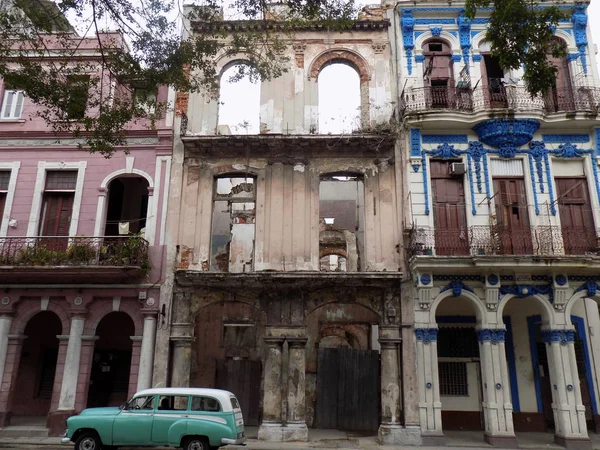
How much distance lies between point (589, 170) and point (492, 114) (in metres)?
3.43

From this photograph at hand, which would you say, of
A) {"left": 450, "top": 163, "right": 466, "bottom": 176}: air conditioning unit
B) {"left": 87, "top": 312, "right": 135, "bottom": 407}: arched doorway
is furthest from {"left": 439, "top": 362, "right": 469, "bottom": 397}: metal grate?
{"left": 87, "top": 312, "right": 135, "bottom": 407}: arched doorway

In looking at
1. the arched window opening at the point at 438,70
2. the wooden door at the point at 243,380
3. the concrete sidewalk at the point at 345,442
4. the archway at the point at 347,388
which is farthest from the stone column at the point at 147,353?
the arched window opening at the point at 438,70

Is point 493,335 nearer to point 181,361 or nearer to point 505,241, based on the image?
point 505,241

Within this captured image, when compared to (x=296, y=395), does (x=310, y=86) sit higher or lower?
higher

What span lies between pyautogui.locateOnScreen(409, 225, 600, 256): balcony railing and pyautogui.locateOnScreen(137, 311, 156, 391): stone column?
25.7 feet

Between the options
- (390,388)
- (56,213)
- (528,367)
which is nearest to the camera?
(390,388)

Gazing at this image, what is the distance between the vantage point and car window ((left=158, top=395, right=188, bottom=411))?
411 inches

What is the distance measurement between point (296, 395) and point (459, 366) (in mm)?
5370

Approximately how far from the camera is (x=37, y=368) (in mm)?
16422

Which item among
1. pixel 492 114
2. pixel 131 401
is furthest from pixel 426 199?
pixel 131 401

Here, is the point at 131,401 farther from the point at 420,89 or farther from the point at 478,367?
the point at 420,89

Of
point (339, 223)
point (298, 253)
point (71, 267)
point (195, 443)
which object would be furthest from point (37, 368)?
point (339, 223)

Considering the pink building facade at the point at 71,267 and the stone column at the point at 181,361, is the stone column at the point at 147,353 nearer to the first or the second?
the pink building facade at the point at 71,267

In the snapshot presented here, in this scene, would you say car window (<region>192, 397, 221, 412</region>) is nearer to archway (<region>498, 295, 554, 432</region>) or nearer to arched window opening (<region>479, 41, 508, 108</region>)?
archway (<region>498, 295, 554, 432</region>)
